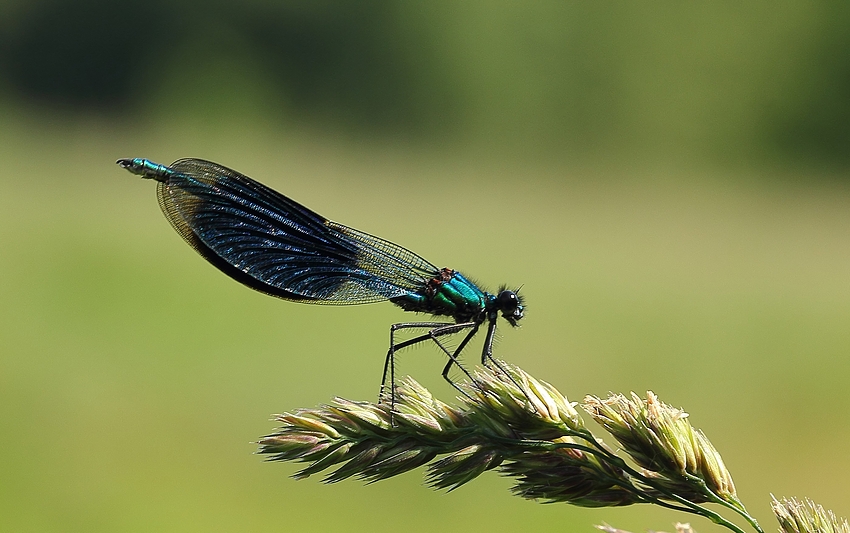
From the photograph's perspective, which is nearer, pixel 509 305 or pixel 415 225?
pixel 509 305

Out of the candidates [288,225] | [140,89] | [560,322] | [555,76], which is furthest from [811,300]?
[140,89]

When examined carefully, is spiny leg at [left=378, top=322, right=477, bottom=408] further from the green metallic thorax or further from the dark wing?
the dark wing

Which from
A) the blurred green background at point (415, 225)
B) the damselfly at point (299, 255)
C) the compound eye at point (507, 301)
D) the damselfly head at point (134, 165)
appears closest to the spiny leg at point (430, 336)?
the damselfly at point (299, 255)

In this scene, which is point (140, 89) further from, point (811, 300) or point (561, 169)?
point (811, 300)

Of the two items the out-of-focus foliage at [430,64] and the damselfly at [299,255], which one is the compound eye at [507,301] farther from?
the out-of-focus foliage at [430,64]

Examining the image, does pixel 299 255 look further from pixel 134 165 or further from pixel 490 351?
pixel 490 351

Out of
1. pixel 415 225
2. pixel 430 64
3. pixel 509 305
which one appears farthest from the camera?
pixel 430 64

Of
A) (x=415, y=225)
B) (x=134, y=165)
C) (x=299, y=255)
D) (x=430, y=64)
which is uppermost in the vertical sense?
(x=430, y=64)

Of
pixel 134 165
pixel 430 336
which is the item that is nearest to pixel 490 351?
pixel 430 336
